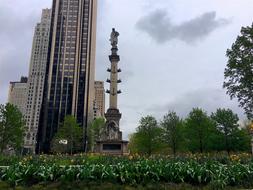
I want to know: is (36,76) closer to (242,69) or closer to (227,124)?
(227,124)

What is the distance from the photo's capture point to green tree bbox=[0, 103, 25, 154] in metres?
44.8

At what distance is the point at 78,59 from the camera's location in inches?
5020

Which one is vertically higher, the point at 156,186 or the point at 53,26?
the point at 53,26

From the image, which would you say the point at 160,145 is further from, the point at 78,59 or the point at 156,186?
→ the point at 78,59

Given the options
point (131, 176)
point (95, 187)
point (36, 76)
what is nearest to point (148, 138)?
point (131, 176)

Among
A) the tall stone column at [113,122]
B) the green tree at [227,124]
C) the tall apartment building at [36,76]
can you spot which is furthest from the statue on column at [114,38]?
the tall apartment building at [36,76]

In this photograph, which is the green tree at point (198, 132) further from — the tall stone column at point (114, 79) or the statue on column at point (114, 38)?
the statue on column at point (114, 38)

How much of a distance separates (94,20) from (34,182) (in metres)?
132

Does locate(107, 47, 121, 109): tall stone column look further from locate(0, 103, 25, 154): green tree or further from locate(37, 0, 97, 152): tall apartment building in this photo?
locate(37, 0, 97, 152): tall apartment building

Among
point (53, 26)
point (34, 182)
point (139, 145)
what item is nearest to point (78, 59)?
point (53, 26)

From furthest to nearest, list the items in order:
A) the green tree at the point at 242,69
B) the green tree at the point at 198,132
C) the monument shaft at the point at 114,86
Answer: the green tree at the point at 198,132 → the monument shaft at the point at 114,86 → the green tree at the point at 242,69

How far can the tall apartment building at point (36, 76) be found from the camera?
487 feet

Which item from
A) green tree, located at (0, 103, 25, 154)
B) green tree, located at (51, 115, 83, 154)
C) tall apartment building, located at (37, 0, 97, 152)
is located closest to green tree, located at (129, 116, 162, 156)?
green tree, located at (51, 115, 83, 154)

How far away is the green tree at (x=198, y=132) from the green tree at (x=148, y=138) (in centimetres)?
544
